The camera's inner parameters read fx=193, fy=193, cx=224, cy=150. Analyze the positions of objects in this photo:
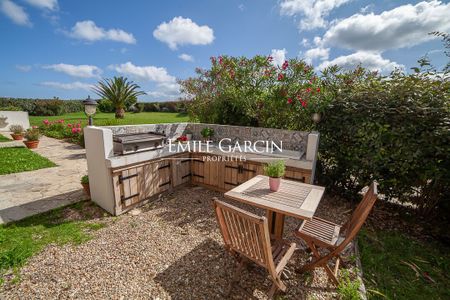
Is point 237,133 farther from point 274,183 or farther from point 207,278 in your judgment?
point 207,278

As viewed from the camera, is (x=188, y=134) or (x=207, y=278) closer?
(x=207, y=278)

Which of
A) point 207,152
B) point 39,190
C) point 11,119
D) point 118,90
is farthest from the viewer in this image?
point 118,90

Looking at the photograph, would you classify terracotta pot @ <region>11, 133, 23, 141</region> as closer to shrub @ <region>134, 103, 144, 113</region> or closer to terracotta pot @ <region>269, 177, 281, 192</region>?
terracotta pot @ <region>269, 177, 281, 192</region>

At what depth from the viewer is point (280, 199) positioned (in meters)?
2.32

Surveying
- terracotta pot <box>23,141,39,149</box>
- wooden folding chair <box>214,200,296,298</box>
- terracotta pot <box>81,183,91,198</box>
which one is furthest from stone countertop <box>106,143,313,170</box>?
terracotta pot <box>23,141,39,149</box>

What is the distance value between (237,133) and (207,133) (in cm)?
79

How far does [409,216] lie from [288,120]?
3041 millimetres

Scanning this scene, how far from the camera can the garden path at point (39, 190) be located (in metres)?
3.62

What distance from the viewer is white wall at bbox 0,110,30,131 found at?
1333cm

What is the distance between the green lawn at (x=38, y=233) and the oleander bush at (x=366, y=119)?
420cm

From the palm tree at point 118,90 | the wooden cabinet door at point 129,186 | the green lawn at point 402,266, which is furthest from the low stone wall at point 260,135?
the palm tree at point 118,90

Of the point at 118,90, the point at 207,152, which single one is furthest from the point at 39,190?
the point at 118,90

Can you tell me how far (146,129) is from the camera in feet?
14.8

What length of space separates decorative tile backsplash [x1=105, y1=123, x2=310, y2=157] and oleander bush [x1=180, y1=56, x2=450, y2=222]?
17.6 inches
